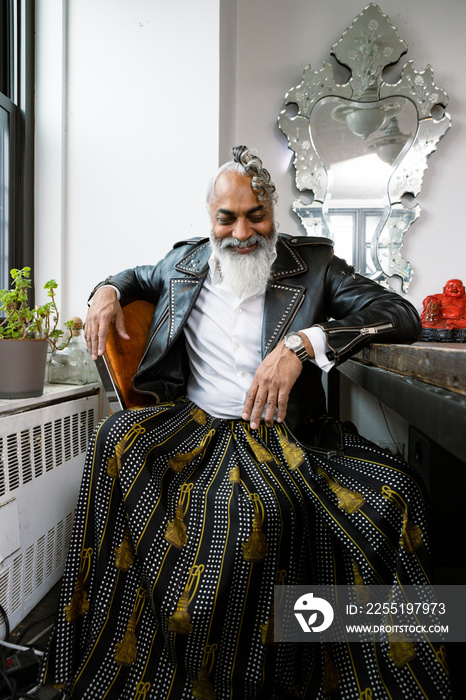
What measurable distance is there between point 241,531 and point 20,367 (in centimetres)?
78

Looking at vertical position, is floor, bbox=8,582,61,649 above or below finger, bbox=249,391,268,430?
Result: below

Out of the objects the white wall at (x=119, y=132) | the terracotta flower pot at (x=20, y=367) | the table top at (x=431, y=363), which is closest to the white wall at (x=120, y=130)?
the white wall at (x=119, y=132)

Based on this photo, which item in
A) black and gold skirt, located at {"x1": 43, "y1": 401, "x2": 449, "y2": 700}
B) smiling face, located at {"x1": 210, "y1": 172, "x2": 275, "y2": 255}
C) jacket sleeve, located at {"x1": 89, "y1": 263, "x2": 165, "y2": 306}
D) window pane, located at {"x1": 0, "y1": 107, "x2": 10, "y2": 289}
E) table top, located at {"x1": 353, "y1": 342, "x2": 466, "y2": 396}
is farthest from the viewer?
window pane, located at {"x1": 0, "y1": 107, "x2": 10, "y2": 289}

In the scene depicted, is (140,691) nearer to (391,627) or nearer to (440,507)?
(391,627)

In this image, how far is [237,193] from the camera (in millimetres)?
1480

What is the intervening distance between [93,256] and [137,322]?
732mm

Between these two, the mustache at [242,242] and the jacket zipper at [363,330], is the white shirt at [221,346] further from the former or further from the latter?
the jacket zipper at [363,330]

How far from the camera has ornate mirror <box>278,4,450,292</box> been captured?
101 inches

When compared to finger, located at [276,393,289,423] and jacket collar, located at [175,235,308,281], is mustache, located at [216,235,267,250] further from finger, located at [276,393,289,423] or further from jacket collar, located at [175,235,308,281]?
finger, located at [276,393,289,423]

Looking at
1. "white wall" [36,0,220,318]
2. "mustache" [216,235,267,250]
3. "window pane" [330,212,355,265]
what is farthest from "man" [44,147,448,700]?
"window pane" [330,212,355,265]

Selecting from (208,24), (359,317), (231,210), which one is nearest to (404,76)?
(208,24)

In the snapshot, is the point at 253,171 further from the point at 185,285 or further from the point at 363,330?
the point at 363,330

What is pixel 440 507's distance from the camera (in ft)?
4.92

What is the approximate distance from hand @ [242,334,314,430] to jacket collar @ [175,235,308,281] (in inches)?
16.9
